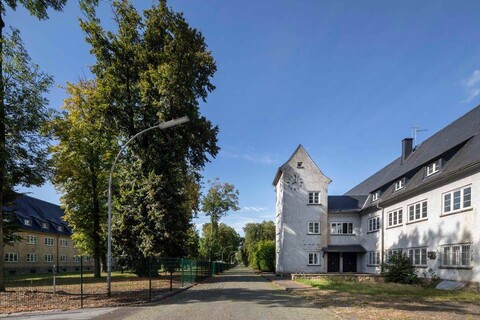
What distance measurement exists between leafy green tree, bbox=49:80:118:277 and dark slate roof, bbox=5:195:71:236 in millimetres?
20965

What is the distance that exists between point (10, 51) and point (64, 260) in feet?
167

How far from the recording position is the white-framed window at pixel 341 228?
38750 mm

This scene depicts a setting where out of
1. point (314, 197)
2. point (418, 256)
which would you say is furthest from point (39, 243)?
point (418, 256)

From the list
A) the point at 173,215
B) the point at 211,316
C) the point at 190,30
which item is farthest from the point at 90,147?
the point at 211,316

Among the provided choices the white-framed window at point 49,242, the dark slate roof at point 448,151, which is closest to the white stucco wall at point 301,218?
the dark slate roof at point 448,151

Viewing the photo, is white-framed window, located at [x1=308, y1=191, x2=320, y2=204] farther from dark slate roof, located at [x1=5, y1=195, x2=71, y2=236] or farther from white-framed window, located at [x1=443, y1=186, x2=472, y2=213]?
dark slate roof, located at [x1=5, y1=195, x2=71, y2=236]

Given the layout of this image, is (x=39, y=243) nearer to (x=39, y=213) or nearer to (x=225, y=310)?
(x=39, y=213)

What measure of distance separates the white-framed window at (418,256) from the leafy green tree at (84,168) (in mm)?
22611

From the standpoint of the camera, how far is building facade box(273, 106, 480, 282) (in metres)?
21.0

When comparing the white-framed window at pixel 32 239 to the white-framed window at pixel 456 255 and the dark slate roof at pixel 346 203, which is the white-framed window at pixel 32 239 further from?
the white-framed window at pixel 456 255

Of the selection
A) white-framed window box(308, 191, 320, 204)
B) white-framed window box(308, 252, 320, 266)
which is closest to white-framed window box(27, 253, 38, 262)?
white-framed window box(308, 252, 320, 266)

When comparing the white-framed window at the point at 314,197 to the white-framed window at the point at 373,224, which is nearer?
the white-framed window at the point at 373,224

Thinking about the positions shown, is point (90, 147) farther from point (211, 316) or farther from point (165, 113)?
point (211, 316)

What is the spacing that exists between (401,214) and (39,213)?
51190 mm
